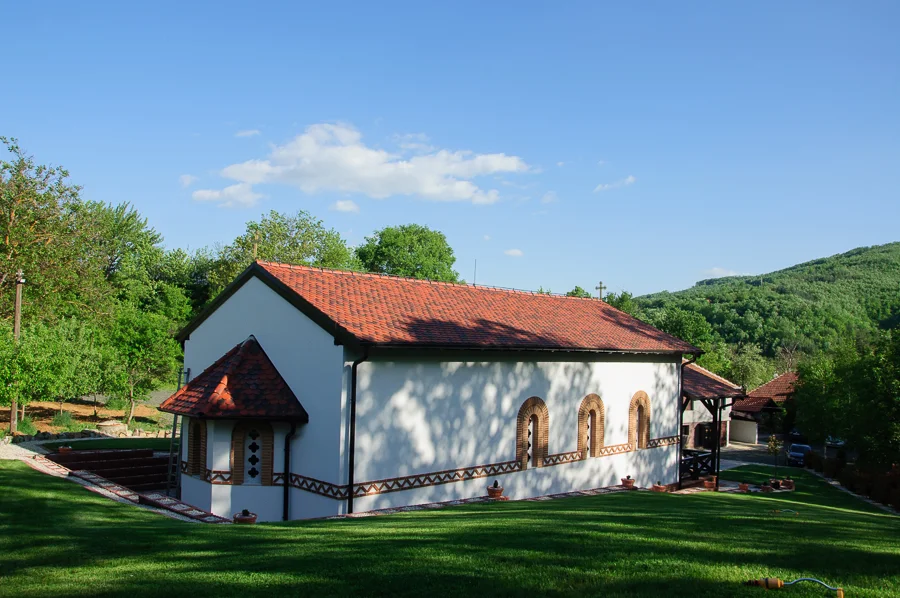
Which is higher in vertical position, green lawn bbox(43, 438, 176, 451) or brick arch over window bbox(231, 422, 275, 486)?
brick arch over window bbox(231, 422, 275, 486)

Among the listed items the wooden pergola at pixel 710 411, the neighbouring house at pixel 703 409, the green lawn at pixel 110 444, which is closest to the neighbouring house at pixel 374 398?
the green lawn at pixel 110 444

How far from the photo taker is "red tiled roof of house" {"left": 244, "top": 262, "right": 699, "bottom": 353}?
1370cm

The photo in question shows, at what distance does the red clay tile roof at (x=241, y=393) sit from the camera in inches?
513

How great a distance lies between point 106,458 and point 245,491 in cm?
672

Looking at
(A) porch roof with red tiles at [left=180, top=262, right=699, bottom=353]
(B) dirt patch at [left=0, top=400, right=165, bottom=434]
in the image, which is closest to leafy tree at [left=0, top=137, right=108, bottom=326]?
(B) dirt patch at [left=0, top=400, right=165, bottom=434]

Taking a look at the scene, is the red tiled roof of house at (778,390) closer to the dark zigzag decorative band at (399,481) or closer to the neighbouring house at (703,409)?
the neighbouring house at (703,409)

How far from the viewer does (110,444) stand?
64.6 feet

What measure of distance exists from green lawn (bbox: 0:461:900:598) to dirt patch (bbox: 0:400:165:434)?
2077cm

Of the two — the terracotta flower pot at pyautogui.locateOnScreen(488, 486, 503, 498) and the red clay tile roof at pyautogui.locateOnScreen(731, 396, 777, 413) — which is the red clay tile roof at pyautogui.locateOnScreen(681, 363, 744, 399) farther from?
the red clay tile roof at pyautogui.locateOnScreen(731, 396, 777, 413)

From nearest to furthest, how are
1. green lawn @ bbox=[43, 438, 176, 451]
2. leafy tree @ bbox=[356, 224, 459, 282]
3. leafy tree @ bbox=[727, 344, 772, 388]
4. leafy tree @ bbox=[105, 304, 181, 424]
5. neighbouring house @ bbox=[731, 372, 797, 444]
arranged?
green lawn @ bbox=[43, 438, 176, 451]
leafy tree @ bbox=[105, 304, 181, 424]
neighbouring house @ bbox=[731, 372, 797, 444]
leafy tree @ bbox=[727, 344, 772, 388]
leafy tree @ bbox=[356, 224, 459, 282]

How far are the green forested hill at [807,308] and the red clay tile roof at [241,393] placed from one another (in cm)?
5431

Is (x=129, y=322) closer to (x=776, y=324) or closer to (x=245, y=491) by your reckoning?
(x=245, y=491)

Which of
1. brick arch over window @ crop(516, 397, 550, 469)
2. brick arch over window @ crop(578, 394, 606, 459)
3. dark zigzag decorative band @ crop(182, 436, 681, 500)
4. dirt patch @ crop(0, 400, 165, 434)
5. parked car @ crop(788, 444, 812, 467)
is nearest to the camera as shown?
dark zigzag decorative band @ crop(182, 436, 681, 500)

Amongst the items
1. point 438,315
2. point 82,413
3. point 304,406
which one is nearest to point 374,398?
point 304,406
